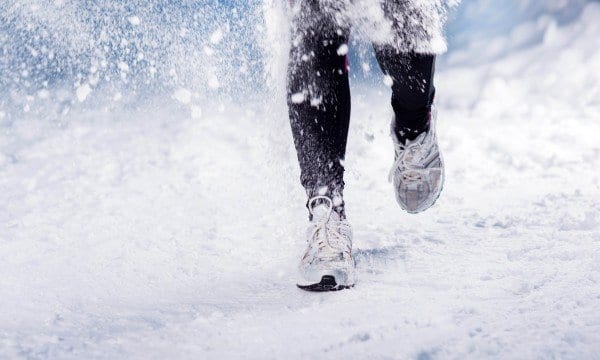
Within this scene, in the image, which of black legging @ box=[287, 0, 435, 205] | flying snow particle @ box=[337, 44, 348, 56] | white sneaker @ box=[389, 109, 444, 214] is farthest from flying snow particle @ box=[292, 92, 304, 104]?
white sneaker @ box=[389, 109, 444, 214]

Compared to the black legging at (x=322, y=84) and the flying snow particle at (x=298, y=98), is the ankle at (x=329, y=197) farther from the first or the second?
the flying snow particle at (x=298, y=98)

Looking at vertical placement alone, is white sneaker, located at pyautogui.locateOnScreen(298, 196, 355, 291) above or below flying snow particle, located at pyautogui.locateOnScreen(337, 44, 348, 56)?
below

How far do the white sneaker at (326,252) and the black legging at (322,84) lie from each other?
0.04 m

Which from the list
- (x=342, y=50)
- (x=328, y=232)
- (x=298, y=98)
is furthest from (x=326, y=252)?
(x=342, y=50)

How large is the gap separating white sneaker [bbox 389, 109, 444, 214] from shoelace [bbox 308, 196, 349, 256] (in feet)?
1.00

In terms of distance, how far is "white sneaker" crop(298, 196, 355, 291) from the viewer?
109cm

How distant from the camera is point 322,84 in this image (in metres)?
1.19

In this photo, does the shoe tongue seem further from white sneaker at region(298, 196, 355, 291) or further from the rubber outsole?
the rubber outsole

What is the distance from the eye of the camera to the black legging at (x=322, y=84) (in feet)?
3.84

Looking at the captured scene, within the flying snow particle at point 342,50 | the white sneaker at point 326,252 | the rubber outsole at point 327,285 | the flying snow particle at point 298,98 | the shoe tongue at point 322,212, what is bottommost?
the rubber outsole at point 327,285

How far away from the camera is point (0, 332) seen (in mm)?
917

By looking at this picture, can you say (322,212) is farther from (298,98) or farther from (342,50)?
(342,50)

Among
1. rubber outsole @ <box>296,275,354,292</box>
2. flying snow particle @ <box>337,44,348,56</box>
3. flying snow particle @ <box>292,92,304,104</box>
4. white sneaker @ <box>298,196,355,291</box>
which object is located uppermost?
flying snow particle @ <box>337,44,348,56</box>

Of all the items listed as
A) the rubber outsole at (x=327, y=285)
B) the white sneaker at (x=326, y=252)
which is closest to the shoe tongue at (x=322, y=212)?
the white sneaker at (x=326, y=252)
